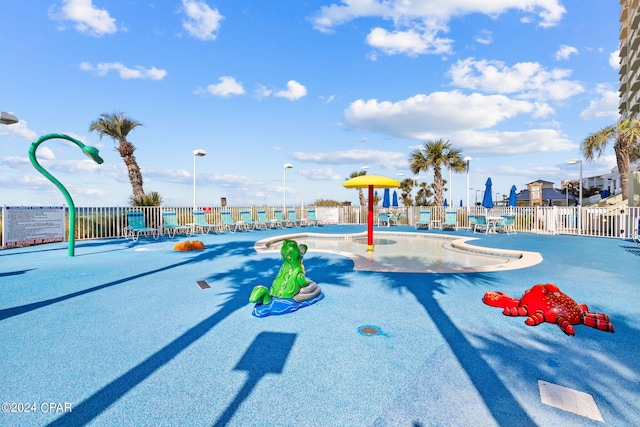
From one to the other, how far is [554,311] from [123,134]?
22.5m

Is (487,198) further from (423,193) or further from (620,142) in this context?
(423,193)

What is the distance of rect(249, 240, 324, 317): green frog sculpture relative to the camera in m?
4.33

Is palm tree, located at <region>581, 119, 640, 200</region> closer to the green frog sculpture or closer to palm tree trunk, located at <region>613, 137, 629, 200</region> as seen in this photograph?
palm tree trunk, located at <region>613, 137, 629, 200</region>

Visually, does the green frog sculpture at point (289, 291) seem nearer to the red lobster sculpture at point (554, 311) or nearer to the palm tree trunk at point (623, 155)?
the red lobster sculpture at point (554, 311)

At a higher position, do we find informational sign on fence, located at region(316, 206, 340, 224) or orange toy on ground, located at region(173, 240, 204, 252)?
informational sign on fence, located at region(316, 206, 340, 224)

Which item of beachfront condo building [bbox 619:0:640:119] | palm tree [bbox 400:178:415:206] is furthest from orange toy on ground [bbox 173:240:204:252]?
beachfront condo building [bbox 619:0:640:119]

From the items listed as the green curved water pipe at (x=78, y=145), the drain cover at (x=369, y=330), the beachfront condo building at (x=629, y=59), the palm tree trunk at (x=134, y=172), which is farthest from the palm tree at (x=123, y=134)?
the beachfront condo building at (x=629, y=59)

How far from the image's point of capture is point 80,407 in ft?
7.67

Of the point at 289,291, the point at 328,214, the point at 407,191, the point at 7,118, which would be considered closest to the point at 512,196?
the point at 328,214

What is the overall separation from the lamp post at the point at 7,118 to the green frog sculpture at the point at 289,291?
653 cm

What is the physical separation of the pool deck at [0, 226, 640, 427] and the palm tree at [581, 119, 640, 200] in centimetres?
1667

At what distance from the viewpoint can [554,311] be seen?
3971mm

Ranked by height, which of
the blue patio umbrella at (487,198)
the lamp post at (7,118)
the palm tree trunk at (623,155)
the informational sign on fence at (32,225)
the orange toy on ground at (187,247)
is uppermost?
the palm tree trunk at (623,155)

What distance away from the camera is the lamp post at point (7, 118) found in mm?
6562
